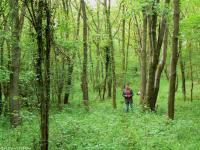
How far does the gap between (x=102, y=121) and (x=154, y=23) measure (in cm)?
625

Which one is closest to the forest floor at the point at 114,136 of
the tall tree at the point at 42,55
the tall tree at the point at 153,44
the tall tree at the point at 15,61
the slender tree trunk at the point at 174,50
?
the tall tree at the point at 42,55

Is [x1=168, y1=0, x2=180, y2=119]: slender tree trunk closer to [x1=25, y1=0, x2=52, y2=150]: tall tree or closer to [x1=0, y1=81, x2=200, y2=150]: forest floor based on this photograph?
[x1=0, y1=81, x2=200, y2=150]: forest floor

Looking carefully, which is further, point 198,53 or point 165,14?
point 198,53

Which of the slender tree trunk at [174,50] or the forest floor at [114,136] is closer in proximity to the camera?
the forest floor at [114,136]

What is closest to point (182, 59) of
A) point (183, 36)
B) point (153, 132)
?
point (183, 36)

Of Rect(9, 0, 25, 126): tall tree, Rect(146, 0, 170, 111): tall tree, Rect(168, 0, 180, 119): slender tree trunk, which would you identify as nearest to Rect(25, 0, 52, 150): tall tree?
Rect(9, 0, 25, 126): tall tree

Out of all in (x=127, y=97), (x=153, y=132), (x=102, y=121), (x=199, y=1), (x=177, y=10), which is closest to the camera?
(x=153, y=132)

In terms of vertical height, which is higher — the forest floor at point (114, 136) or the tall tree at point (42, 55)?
the tall tree at point (42, 55)

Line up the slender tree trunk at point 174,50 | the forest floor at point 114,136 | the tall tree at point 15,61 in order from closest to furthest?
1. the forest floor at point 114,136
2. the slender tree trunk at point 174,50
3. the tall tree at point 15,61

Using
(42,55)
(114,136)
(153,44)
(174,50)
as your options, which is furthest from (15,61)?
(153,44)

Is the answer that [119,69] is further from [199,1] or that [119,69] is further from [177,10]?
[177,10]

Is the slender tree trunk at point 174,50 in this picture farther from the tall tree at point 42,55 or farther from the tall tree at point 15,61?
the tall tree at point 42,55

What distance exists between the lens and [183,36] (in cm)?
2378

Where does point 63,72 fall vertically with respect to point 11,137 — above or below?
above
